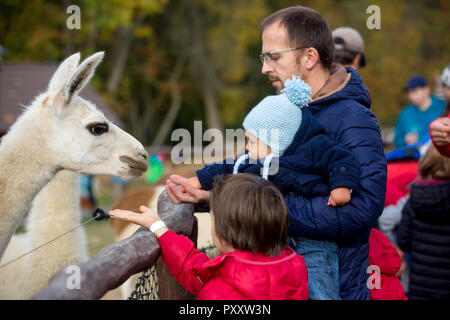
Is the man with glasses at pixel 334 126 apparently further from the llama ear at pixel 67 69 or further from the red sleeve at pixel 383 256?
the llama ear at pixel 67 69

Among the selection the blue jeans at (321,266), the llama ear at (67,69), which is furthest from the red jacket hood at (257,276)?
the llama ear at (67,69)

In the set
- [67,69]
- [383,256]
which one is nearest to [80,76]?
[67,69]

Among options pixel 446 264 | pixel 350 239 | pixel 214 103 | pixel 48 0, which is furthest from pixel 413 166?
pixel 214 103

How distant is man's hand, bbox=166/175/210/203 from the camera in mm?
1961

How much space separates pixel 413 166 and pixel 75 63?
9.51 feet

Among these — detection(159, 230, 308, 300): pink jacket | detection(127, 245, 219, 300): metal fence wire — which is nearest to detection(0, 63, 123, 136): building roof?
detection(127, 245, 219, 300): metal fence wire

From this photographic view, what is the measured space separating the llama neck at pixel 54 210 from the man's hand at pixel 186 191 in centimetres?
155

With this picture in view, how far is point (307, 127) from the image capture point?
1.85 metres

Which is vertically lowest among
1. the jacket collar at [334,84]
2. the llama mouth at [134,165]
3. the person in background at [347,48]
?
the llama mouth at [134,165]

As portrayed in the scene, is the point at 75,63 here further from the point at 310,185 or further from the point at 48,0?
the point at 48,0

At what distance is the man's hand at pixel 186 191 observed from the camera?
1.96 meters

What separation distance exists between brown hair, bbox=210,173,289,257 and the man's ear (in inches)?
23.5

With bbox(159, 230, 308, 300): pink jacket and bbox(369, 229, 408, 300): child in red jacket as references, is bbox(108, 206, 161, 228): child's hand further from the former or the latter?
bbox(369, 229, 408, 300): child in red jacket

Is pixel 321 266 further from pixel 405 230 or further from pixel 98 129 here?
pixel 405 230
